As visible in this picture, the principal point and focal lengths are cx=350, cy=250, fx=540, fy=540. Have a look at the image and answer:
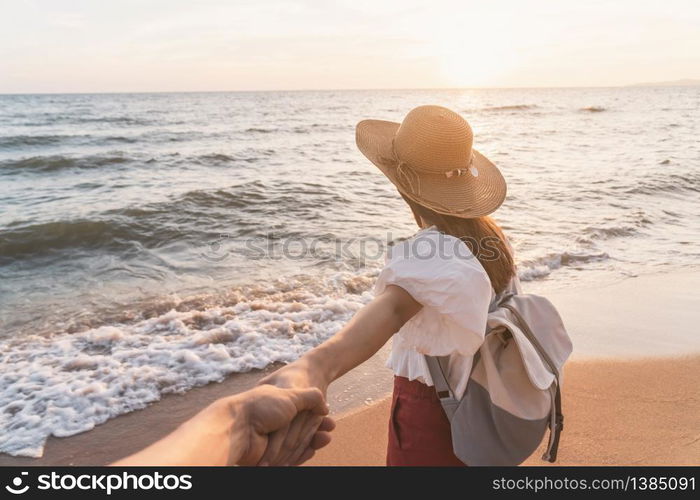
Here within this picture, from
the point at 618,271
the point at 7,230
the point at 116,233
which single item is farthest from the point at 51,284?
the point at 618,271

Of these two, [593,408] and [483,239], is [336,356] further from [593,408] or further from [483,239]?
[593,408]

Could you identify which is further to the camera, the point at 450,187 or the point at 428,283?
the point at 450,187

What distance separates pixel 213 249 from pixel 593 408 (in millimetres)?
6405

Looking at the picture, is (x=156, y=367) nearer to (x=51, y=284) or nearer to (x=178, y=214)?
(x=51, y=284)

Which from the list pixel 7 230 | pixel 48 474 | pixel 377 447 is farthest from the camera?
pixel 7 230

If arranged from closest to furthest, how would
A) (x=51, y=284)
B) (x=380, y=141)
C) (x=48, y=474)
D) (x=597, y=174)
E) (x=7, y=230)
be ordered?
1. (x=48, y=474)
2. (x=380, y=141)
3. (x=51, y=284)
4. (x=7, y=230)
5. (x=597, y=174)

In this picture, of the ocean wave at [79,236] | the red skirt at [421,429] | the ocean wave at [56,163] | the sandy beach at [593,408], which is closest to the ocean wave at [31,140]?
the ocean wave at [56,163]

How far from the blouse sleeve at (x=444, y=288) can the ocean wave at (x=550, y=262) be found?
19.6 feet

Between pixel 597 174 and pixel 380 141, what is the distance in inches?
588

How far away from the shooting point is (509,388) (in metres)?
1.68

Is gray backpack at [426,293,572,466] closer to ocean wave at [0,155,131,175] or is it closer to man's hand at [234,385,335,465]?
man's hand at [234,385,335,465]

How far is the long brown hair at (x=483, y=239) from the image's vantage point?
1.81 m

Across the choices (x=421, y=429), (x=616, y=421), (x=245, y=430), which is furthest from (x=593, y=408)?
(x=245, y=430)

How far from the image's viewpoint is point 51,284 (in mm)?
7266
